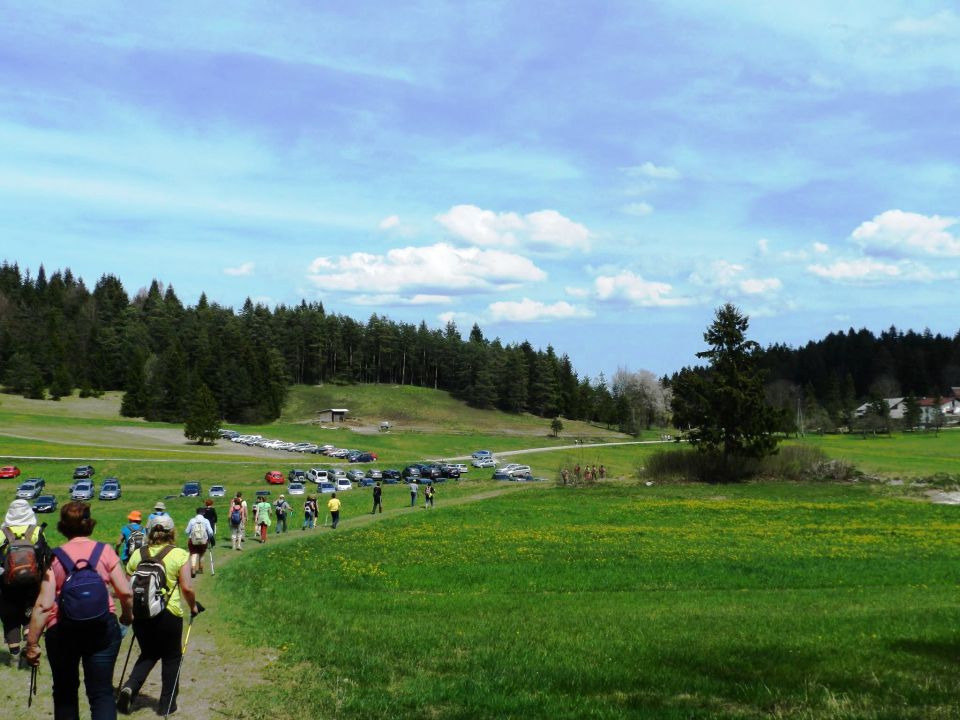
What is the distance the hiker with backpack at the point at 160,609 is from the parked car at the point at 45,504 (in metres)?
47.9

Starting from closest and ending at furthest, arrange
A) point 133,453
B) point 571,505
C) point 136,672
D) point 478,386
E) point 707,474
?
point 136,672
point 571,505
point 707,474
point 133,453
point 478,386

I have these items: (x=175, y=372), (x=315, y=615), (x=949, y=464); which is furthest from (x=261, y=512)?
(x=175, y=372)

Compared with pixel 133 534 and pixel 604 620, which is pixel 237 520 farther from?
pixel 604 620

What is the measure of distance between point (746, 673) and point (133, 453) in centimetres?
9249

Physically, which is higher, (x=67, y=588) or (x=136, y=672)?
(x=67, y=588)

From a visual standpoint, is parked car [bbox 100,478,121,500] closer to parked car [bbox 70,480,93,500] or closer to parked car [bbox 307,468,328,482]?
parked car [bbox 70,480,93,500]

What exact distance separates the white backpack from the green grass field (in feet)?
5.42

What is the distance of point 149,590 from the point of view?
9.40 m

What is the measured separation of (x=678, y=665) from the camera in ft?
39.6

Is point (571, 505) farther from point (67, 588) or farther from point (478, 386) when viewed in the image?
point (478, 386)

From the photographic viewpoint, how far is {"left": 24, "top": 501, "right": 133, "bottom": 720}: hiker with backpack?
26.6ft

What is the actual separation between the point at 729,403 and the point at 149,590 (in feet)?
205

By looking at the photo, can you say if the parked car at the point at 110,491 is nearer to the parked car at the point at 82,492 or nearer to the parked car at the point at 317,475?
the parked car at the point at 82,492

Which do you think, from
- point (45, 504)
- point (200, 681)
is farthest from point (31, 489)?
point (200, 681)
